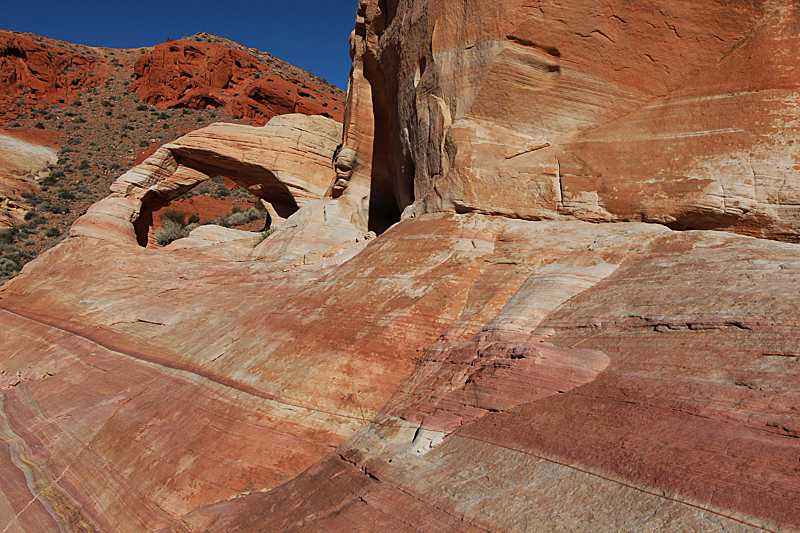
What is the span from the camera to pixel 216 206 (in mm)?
31141

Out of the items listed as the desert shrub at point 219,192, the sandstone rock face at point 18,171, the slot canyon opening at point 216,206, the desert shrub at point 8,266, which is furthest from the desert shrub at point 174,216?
the desert shrub at point 8,266

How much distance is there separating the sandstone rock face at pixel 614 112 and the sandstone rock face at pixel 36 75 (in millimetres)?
42742

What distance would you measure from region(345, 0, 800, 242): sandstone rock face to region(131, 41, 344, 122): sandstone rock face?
33.3 meters

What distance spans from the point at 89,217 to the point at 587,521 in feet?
36.0

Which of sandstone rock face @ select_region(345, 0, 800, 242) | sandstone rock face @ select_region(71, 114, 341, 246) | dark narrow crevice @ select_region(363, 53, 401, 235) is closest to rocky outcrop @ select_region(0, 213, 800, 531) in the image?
sandstone rock face @ select_region(345, 0, 800, 242)

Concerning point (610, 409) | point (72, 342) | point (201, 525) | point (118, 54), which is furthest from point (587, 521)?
point (118, 54)

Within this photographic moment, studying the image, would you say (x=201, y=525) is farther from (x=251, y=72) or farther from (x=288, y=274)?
(x=251, y=72)

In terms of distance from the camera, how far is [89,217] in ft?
33.8

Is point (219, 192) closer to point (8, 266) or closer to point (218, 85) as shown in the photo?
point (218, 85)

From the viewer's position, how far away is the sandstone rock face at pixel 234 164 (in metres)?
11.4

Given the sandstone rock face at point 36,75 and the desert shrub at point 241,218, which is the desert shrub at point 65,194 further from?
the sandstone rock face at point 36,75

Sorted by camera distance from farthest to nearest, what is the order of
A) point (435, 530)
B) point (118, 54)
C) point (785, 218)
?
point (118, 54), point (785, 218), point (435, 530)

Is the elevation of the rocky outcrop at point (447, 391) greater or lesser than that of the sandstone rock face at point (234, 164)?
lesser

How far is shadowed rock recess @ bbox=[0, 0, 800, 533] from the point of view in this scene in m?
2.65
